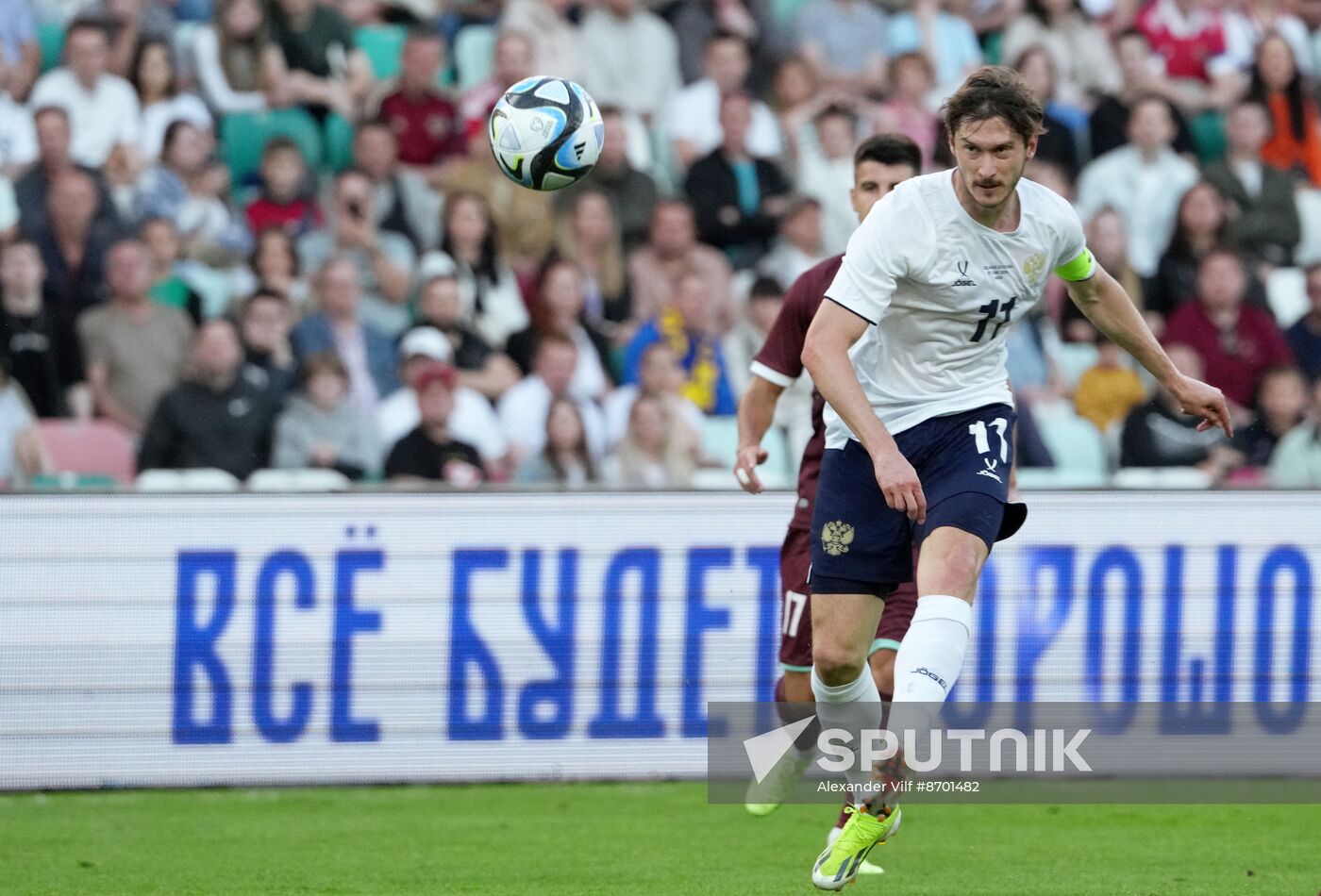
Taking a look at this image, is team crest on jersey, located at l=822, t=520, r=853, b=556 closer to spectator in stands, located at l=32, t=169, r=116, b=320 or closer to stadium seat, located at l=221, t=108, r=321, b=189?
spectator in stands, located at l=32, t=169, r=116, b=320

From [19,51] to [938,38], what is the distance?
21.5ft

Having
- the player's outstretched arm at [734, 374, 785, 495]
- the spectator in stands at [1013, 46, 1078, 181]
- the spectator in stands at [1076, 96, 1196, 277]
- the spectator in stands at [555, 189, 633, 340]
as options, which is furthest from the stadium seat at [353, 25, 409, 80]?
the player's outstretched arm at [734, 374, 785, 495]

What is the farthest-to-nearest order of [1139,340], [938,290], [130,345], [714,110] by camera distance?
1. [714,110]
2. [130,345]
3. [1139,340]
4. [938,290]

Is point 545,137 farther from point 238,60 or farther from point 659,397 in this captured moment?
point 238,60

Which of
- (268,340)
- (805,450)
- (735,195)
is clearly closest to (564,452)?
(268,340)

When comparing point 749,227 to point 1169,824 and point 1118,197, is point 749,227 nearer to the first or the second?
point 1118,197

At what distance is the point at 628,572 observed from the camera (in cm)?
919

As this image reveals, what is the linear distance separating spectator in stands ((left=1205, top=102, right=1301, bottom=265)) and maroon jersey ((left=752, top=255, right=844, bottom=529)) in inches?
276

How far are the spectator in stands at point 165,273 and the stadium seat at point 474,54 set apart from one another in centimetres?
252

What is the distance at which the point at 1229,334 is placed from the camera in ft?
40.6

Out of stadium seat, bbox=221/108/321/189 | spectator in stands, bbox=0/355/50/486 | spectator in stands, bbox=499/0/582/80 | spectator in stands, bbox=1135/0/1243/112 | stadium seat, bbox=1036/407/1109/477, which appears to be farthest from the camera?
spectator in stands, bbox=1135/0/1243/112

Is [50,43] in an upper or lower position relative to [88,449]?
upper

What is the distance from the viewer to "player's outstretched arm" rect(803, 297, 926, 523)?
528cm

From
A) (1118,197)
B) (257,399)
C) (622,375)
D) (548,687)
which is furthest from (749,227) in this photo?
(548,687)
